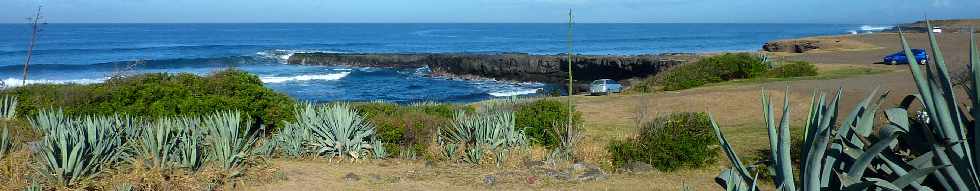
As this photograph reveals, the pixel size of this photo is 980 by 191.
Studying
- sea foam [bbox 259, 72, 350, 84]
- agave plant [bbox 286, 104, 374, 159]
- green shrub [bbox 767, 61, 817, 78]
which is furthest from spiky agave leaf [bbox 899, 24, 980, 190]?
sea foam [bbox 259, 72, 350, 84]

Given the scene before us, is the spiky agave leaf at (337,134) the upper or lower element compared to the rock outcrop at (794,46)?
upper

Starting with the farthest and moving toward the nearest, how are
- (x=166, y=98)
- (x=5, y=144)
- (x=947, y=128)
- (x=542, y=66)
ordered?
(x=542, y=66) → (x=166, y=98) → (x=5, y=144) → (x=947, y=128)

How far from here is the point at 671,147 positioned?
1042 cm

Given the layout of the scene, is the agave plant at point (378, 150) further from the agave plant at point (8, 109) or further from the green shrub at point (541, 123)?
the agave plant at point (8, 109)

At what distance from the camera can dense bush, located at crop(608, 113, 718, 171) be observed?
1037 cm

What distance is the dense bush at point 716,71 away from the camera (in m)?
29.6

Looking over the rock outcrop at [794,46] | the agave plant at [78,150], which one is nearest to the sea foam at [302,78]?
the rock outcrop at [794,46]

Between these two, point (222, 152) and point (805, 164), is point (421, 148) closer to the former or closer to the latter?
point (222, 152)

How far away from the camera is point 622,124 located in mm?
17484

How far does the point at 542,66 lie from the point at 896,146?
166 ft

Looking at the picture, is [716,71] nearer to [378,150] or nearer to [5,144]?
[378,150]

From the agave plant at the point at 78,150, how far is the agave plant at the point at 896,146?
5990mm

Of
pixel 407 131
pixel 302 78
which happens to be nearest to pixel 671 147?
pixel 407 131

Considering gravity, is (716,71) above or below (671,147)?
below
